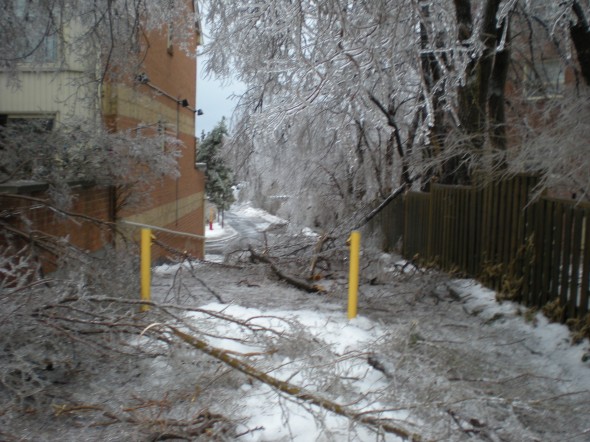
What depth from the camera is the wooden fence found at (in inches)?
228

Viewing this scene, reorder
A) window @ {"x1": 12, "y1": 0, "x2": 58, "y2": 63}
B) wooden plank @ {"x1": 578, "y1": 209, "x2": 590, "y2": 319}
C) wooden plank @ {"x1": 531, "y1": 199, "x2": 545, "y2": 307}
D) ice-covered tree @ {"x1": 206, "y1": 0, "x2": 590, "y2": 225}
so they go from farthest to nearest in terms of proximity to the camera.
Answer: window @ {"x1": 12, "y1": 0, "x2": 58, "y2": 63} < ice-covered tree @ {"x1": 206, "y1": 0, "x2": 590, "y2": 225} < wooden plank @ {"x1": 531, "y1": 199, "x2": 545, "y2": 307} < wooden plank @ {"x1": 578, "y1": 209, "x2": 590, "y2": 319}

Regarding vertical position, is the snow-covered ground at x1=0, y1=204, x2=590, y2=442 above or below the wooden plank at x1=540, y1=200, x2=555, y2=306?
below

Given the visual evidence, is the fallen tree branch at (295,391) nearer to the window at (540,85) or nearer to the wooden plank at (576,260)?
the wooden plank at (576,260)

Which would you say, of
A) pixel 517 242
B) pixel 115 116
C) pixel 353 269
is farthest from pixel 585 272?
pixel 115 116

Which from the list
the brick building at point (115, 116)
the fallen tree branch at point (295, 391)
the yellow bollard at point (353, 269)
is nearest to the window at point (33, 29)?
the brick building at point (115, 116)

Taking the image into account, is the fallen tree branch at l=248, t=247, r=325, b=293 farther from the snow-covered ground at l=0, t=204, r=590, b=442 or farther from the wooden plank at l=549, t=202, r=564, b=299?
the wooden plank at l=549, t=202, r=564, b=299

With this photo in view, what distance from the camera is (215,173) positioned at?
128 feet

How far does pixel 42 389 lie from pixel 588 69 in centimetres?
661

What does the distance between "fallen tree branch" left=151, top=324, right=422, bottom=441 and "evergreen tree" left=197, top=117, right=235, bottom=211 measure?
1218 inches

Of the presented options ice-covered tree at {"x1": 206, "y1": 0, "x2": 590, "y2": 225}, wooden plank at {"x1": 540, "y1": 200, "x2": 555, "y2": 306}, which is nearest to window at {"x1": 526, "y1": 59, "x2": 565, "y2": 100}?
ice-covered tree at {"x1": 206, "y1": 0, "x2": 590, "y2": 225}

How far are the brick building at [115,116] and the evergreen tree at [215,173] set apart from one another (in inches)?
529

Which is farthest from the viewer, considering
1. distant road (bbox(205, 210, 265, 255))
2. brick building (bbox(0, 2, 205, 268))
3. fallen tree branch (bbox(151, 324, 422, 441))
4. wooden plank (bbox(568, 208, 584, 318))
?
distant road (bbox(205, 210, 265, 255))

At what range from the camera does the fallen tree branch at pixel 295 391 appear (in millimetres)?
3488

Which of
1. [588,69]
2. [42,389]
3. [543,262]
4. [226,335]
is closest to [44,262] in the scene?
[226,335]
